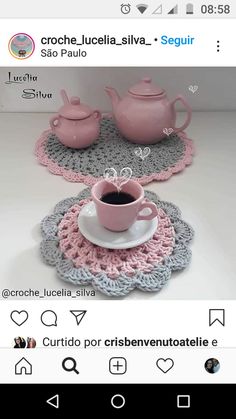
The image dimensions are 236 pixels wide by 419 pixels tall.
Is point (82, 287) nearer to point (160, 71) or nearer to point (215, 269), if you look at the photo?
point (215, 269)

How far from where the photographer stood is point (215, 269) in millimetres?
547

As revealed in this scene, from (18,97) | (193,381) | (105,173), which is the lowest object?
(193,381)

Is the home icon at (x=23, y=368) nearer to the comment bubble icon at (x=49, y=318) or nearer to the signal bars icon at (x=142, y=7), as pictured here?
the comment bubble icon at (x=49, y=318)

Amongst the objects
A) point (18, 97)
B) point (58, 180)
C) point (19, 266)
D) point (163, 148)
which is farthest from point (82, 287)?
point (18, 97)

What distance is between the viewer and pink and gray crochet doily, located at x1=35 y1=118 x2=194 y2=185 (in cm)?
73

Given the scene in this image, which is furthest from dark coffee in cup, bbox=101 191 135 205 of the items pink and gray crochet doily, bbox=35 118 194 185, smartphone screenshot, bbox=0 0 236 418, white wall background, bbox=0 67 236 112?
white wall background, bbox=0 67 236 112

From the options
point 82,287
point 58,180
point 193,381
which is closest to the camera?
point 193,381

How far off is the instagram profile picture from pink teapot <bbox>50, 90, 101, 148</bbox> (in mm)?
208

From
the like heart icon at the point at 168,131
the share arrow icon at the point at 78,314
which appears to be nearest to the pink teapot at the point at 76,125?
the like heart icon at the point at 168,131

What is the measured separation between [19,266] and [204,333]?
230mm

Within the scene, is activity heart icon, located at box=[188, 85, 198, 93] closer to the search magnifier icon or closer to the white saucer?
the white saucer

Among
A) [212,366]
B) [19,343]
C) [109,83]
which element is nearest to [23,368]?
[19,343]

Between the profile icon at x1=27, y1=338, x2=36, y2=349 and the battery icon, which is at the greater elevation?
the battery icon

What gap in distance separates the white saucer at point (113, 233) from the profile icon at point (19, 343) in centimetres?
16
